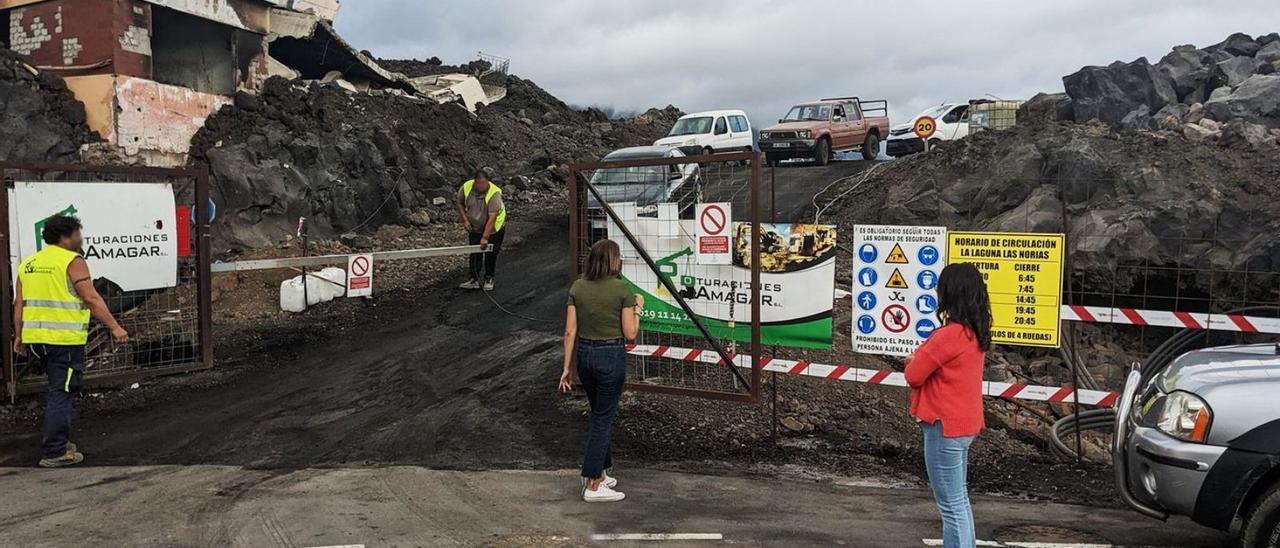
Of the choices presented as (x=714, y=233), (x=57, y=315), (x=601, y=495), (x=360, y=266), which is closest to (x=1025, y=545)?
(x=601, y=495)

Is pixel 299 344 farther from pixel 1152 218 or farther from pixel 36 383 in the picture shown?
pixel 1152 218

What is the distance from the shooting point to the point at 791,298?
7.66 metres

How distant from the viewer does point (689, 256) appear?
7855 mm

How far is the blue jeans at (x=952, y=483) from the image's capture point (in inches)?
170

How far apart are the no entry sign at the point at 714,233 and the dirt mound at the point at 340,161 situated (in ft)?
40.0

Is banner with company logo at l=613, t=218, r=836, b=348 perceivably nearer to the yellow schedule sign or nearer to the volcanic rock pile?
the yellow schedule sign

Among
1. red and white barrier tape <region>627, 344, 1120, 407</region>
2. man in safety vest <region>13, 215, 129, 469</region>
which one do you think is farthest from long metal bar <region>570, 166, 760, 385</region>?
man in safety vest <region>13, 215, 129, 469</region>

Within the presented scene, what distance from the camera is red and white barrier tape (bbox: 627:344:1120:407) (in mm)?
7180

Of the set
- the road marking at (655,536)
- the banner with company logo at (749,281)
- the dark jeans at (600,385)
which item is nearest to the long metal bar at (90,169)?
the banner with company logo at (749,281)

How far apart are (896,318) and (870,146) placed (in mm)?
21723

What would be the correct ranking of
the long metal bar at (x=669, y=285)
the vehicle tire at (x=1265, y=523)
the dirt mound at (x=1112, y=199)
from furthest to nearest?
the dirt mound at (x=1112, y=199) < the long metal bar at (x=669, y=285) < the vehicle tire at (x=1265, y=523)

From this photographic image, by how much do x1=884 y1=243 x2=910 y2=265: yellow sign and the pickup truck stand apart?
1769 centimetres

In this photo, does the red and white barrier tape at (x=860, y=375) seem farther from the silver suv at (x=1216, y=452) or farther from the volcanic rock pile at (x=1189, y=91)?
the volcanic rock pile at (x=1189, y=91)

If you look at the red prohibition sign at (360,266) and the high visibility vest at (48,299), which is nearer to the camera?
the high visibility vest at (48,299)
